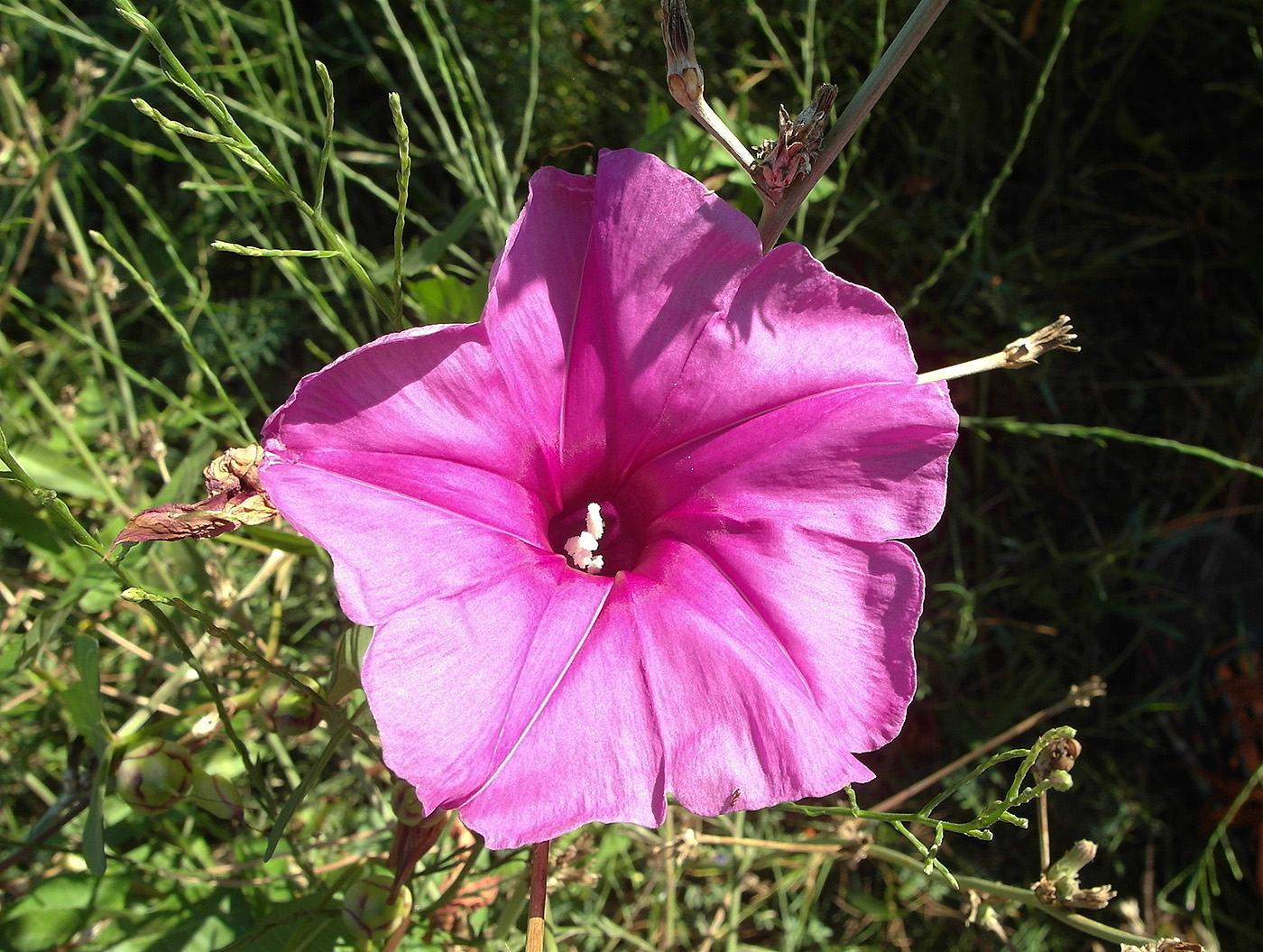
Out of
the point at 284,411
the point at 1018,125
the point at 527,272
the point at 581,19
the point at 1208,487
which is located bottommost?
the point at 1208,487

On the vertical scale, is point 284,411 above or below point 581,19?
below

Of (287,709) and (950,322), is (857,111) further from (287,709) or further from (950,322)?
(950,322)

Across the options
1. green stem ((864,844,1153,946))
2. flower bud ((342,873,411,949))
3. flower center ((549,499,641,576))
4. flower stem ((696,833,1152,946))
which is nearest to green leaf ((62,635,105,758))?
flower bud ((342,873,411,949))

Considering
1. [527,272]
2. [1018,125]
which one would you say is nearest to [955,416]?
[527,272]

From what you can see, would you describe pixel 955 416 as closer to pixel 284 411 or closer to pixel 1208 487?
pixel 284 411

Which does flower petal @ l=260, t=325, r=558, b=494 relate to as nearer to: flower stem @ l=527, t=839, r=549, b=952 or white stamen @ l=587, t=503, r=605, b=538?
white stamen @ l=587, t=503, r=605, b=538

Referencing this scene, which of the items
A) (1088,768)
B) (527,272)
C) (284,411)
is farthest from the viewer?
(1088,768)

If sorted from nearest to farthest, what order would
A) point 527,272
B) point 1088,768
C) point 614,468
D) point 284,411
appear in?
1. point 284,411
2. point 527,272
3. point 614,468
4. point 1088,768

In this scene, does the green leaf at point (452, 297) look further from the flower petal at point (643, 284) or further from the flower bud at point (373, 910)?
the flower bud at point (373, 910)
